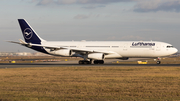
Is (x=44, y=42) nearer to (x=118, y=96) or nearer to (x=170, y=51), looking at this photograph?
(x=170, y=51)

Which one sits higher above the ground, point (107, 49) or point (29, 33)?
point (29, 33)

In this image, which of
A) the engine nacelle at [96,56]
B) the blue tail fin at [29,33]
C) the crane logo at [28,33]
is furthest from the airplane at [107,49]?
the crane logo at [28,33]

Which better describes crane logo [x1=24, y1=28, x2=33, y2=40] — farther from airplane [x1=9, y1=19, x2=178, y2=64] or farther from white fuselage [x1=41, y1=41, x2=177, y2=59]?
white fuselage [x1=41, y1=41, x2=177, y2=59]

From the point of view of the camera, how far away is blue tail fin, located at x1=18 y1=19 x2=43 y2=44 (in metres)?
58.6

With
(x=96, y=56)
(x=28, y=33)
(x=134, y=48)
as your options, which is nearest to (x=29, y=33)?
(x=28, y=33)

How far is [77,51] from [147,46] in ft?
45.0

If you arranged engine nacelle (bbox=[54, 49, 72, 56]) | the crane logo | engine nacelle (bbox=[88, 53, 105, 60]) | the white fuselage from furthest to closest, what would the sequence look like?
the crane logo, engine nacelle (bbox=[54, 49, 72, 56]), engine nacelle (bbox=[88, 53, 105, 60]), the white fuselage

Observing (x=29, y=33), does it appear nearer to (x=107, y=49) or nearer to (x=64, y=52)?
(x=64, y=52)

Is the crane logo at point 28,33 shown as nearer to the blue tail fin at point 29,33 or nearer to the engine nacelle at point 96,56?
the blue tail fin at point 29,33

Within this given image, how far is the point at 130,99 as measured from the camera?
13.4m

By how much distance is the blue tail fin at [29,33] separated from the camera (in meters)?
58.6

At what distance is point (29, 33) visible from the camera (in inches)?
2304

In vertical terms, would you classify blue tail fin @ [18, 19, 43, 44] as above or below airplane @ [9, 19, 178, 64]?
above

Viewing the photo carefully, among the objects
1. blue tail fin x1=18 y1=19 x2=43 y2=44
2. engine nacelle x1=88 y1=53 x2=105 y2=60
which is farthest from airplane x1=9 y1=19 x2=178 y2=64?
blue tail fin x1=18 y1=19 x2=43 y2=44
